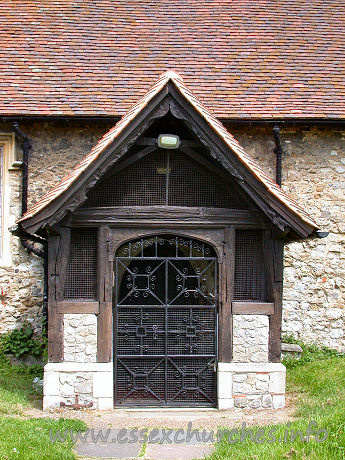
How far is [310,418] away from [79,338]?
2.90 meters

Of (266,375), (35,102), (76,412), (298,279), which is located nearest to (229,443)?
(266,375)

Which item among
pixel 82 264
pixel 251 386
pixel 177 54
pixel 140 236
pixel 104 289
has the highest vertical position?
pixel 177 54

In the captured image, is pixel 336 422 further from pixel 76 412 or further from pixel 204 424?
pixel 76 412

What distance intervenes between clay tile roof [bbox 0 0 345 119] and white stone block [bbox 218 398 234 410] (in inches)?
181

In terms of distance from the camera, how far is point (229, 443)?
575 cm

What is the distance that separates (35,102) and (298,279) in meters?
5.34

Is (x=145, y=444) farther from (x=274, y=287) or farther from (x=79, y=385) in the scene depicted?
(x=274, y=287)

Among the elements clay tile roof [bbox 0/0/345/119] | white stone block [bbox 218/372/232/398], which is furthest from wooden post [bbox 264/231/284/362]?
clay tile roof [bbox 0/0/345/119]

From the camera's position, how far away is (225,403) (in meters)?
7.34

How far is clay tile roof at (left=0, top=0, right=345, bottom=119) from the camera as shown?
990 centimetres

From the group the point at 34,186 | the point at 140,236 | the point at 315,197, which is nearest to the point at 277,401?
the point at 140,236

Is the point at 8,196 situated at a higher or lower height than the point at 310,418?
higher

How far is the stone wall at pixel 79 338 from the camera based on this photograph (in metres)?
7.31

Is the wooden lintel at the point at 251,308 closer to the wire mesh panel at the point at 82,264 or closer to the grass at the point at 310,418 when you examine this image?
the grass at the point at 310,418
